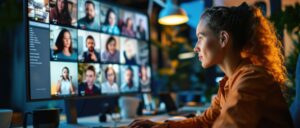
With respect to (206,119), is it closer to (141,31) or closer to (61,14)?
(61,14)

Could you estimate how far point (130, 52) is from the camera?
200 centimetres

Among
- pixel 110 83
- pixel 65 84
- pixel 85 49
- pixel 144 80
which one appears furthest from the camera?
pixel 144 80

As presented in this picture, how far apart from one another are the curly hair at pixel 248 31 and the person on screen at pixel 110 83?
0.82m

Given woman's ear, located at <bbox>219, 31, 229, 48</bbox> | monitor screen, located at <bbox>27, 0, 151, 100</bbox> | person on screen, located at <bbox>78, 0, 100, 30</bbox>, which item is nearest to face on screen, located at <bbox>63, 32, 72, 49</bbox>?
monitor screen, located at <bbox>27, 0, 151, 100</bbox>

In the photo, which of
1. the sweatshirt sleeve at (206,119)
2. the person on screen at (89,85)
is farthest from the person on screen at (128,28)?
the sweatshirt sleeve at (206,119)

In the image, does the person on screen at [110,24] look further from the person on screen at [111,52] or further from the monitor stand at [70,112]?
the monitor stand at [70,112]

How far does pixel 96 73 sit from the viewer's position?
1.70m

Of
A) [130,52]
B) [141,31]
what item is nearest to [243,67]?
[130,52]

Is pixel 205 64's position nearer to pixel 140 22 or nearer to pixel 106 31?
pixel 106 31

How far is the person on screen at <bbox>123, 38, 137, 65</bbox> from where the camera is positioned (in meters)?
1.96

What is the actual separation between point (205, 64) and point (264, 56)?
21 centimetres

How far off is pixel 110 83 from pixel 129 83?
0.19m

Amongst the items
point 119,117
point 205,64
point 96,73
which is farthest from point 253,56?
point 119,117

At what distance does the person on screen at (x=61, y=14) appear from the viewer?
1.48m
